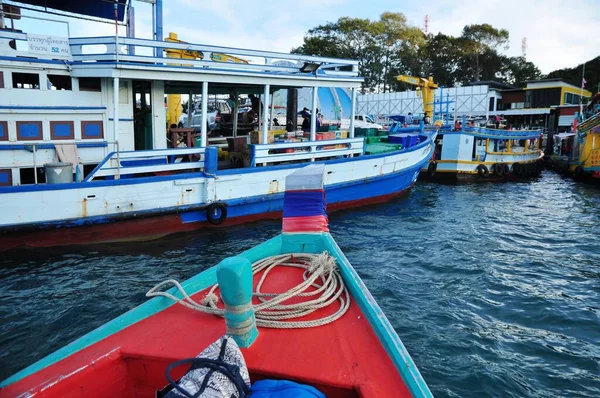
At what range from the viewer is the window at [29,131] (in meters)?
8.88

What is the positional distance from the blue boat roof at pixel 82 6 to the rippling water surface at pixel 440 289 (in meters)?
7.01

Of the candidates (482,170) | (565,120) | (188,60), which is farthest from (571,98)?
(188,60)

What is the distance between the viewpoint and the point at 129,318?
11.4ft

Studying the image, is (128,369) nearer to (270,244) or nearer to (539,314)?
(270,244)

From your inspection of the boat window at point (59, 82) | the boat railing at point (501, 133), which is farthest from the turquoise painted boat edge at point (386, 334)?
the boat railing at point (501, 133)

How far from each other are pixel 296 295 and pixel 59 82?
331 inches

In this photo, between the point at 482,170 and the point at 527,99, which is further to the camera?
the point at 527,99

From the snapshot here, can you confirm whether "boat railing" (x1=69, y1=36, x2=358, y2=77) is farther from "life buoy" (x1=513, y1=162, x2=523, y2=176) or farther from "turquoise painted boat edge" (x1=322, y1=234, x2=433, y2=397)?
"life buoy" (x1=513, y1=162, x2=523, y2=176)

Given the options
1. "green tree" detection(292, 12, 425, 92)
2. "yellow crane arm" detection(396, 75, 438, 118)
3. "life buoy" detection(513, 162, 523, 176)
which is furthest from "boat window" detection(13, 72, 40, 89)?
"green tree" detection(292, 12, 425, 92)

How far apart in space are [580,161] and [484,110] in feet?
65.9

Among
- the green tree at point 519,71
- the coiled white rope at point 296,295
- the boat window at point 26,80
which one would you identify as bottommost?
the coiled white rope at point 296,295

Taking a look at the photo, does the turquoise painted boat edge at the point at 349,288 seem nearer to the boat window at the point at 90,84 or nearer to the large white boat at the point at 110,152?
the large white boat at the point at 110,152

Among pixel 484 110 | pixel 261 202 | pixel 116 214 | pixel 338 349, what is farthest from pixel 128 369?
pixel 484 110

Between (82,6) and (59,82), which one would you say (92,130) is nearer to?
(59,82)
